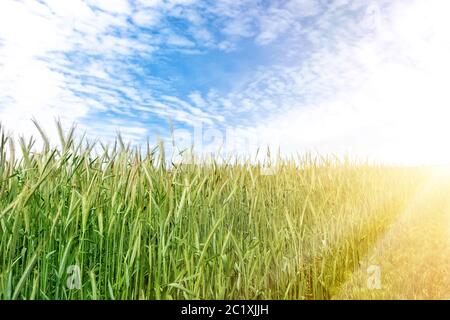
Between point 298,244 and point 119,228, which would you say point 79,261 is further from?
point 298,244

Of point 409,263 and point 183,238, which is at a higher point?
point 183,238

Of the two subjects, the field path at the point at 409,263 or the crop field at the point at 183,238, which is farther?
the field path at the point at 409,263

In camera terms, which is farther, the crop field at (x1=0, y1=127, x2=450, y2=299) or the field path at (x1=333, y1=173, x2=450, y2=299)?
the field path at (x1=333, y1=173, x2=450, y2=299)

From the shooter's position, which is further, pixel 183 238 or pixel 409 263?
pixel 409 263

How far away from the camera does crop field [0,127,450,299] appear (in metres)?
2.01

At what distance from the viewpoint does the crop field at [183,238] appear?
2.01 m

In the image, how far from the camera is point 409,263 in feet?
11.5

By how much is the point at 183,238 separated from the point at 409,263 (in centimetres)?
213

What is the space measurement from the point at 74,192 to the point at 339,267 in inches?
77.4

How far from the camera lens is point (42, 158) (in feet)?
8.11

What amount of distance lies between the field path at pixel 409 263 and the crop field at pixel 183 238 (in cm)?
1

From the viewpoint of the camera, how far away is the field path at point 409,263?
2.84 metres

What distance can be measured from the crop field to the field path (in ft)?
0.04

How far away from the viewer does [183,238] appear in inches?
89.0
